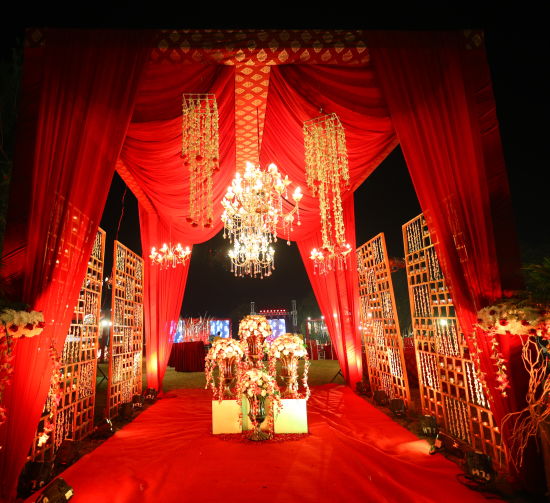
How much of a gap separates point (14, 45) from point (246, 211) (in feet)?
10.6

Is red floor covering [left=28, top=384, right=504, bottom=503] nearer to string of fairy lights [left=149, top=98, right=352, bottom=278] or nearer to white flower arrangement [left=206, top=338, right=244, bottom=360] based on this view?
white flower arrangement [left=206, top=338, right=244, bottom=360]

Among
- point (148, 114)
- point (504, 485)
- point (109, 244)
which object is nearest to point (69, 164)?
point (148, 114)

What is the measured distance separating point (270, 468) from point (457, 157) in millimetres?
3148

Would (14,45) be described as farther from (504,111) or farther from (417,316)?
(504,111)

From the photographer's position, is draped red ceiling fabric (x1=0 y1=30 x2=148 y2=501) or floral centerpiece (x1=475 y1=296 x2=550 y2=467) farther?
draped red ceiling fabric (x1=0 y1=30 x2=148 y2=501)

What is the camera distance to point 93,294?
14.5 feet

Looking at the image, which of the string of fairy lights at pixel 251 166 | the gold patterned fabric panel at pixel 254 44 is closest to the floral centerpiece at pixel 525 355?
the string of fairy lights at pixel 251 166

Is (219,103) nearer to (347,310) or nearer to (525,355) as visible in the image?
(525,355)

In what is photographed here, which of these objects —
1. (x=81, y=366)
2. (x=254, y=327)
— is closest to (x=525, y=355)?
(x=254, y=327)

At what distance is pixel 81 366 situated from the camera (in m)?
3.96

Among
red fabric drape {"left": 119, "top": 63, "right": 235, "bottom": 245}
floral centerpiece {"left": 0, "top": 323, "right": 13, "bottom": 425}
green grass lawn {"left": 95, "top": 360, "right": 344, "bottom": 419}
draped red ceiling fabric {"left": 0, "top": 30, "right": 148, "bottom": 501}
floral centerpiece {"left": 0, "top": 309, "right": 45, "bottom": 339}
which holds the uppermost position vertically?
red fabric drape {"left": 119, "top": 63, "right": 235, "bottom": 245}

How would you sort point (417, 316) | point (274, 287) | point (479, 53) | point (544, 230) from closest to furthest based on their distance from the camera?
point (479, 53), point (417, 316), point (544, 230), point (274, 287)

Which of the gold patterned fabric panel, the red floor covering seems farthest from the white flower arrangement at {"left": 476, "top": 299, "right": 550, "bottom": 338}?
the gold patterned fabric panel

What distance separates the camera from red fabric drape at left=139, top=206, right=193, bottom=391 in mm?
6195
